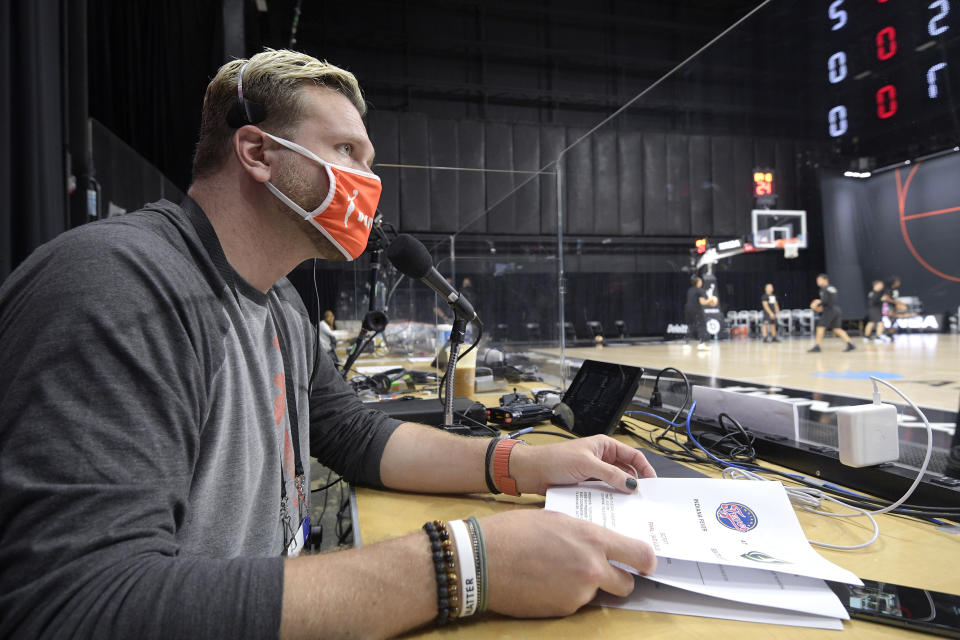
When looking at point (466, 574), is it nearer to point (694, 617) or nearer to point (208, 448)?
point (694, 617)

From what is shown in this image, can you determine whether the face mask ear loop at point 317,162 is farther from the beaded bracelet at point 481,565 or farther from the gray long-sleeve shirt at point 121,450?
the beaded bracelet at point 481,565

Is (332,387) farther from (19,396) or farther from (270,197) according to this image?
(19,396)

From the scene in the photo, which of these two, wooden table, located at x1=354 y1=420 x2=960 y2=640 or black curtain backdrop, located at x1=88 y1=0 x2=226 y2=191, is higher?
black curtain backdrop, located at x1=88 y1=0 x2=226 y2=191

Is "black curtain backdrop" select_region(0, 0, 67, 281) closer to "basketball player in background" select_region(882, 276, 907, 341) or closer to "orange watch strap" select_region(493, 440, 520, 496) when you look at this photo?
"orange watch strap" select_region(493, 440, 520, 496)

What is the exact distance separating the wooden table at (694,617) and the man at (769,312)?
1267mm

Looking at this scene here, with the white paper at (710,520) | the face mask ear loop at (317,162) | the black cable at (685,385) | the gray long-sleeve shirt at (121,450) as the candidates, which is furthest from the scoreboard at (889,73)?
the gray long-sleeve shirt at (121,450)

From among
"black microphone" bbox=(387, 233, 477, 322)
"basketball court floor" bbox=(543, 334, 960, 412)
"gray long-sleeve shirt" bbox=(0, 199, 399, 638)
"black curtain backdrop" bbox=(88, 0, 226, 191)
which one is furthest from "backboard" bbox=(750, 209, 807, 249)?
"black curtain backdrop" bbox=(88, 0, 226, 191)

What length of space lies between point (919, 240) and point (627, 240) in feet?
23.5

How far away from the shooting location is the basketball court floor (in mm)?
2488

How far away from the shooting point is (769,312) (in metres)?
2.14

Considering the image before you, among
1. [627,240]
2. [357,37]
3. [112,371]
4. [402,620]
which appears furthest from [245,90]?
[357,37]

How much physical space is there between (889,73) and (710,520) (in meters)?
2.19

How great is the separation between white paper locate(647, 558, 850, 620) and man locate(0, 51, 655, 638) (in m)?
0.06

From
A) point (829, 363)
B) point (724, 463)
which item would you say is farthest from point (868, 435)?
point (829, 363)
